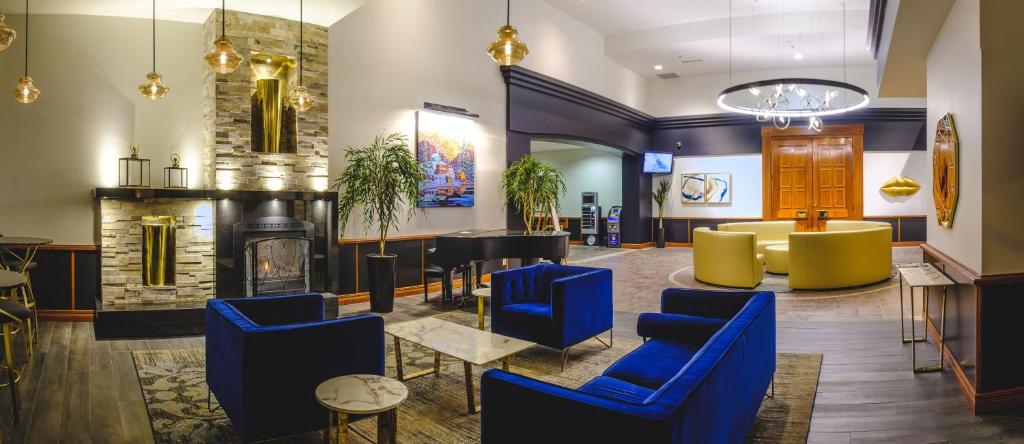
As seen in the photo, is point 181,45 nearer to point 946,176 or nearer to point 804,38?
point 946,176

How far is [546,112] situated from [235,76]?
18.1 feet

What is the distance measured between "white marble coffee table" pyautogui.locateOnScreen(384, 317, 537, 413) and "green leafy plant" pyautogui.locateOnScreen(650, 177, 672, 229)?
1135cm

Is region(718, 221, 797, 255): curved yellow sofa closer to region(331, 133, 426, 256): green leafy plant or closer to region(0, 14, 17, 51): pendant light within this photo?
region(331, 133, 426, 256): green leafy plant

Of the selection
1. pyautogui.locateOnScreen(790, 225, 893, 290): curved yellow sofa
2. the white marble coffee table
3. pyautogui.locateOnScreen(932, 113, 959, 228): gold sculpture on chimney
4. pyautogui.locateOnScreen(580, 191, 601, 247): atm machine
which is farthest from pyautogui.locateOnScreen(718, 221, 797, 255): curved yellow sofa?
the white marble coffee table

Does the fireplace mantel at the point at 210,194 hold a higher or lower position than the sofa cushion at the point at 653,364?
higher

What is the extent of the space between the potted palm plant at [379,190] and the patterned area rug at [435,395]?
166 cm

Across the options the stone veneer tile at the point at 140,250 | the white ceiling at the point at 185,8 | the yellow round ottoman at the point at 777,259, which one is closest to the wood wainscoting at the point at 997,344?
the yellow round ottoman at the point at 777,259

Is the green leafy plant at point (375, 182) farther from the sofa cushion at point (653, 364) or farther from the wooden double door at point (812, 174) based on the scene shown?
the wooden double door at point (812, 174)

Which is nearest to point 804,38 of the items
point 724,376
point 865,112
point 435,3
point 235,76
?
point 865,112

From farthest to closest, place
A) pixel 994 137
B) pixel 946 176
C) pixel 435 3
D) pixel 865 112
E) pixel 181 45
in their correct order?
1. pixel 865 112
2. pixel 435 3
3. pixel 181 45
4. pixel 946 176
5. pixel 994 137

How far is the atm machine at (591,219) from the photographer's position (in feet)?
49.8

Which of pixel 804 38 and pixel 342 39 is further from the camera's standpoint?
pixel 804 38

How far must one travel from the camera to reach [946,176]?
435 centimetres

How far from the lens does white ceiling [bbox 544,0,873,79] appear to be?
10.3 m
